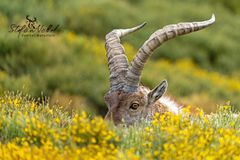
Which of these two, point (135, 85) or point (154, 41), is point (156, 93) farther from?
point (154, 41)

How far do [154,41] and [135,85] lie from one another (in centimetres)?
74

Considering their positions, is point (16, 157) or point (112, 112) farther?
point (112, 112)

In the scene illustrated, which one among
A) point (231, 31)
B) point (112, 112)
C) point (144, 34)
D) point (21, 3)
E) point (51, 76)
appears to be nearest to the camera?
point (112, 112)

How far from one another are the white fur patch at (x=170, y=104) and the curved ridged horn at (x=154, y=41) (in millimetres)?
786

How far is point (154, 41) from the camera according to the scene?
40.8 ft

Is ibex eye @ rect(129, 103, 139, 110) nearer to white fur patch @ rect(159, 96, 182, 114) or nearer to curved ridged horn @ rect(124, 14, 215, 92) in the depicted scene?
curved ridged horn @ rect(124, 14, 215, 92)

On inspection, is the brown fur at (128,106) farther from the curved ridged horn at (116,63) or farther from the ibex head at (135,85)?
the curved ridged horn at (116,63)

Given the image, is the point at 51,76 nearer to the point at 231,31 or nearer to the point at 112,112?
the point at 112,112

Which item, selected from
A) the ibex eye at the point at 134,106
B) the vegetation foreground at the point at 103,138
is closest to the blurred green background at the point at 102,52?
the ibex eye at the point at 134,106

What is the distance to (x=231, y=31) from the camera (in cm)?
3838

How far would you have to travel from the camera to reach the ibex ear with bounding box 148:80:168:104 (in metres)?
12.8

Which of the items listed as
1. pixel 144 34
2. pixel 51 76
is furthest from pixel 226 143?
pixel 144 34

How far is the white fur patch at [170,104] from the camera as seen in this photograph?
13.2 meters

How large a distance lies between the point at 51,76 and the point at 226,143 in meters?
15.8
